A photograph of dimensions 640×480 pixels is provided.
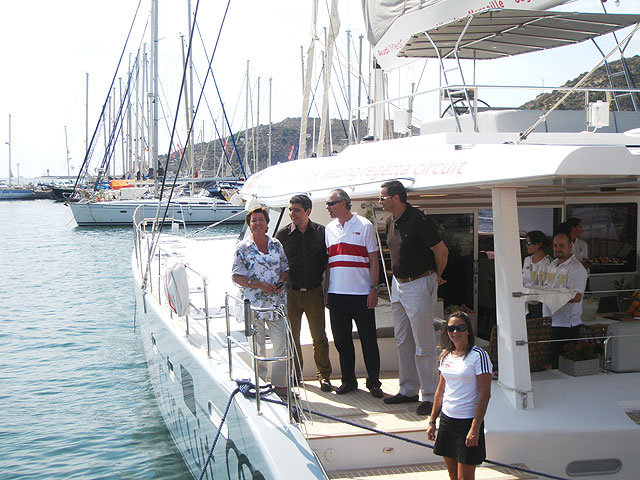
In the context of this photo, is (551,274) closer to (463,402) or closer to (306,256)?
(306,256)

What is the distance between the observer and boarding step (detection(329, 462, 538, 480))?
441 cm

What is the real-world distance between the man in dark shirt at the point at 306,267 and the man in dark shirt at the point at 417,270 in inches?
25.2

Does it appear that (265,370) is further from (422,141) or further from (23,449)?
(23,449)

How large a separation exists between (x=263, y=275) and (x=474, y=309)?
10.1 feet

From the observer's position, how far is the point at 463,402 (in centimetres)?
384

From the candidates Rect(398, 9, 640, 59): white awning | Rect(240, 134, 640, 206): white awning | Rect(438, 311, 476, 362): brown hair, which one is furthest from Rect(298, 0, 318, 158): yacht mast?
Rect(438, 311, 476, 362): brown hair

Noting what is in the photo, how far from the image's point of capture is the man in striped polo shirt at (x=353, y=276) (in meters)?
5.29

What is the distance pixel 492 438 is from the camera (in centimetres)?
441

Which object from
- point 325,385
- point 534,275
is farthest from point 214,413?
point 534,275

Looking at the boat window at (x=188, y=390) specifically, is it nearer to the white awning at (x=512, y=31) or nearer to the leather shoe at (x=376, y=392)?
the leather shoe at (x=376, y=392)

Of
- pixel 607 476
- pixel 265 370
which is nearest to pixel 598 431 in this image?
pixel 607 476

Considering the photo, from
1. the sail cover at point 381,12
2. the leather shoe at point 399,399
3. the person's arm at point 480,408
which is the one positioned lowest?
the leather shoe at point 399,399

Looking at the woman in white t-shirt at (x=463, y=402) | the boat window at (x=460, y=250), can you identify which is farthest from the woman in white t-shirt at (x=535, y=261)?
the woman in white t-shirt at (x=463, y=402)

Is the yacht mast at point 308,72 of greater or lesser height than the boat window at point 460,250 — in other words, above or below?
above
